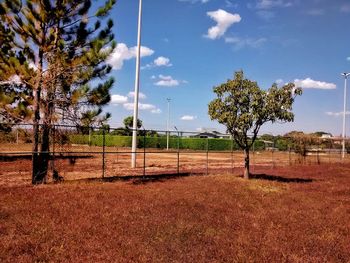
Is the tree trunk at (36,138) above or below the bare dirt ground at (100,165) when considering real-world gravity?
above

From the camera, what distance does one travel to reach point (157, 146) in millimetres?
65438

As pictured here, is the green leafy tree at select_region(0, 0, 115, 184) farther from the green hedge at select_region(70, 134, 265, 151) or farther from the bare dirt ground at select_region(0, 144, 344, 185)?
the green hedge at select_region(70, 134, 265, 151)

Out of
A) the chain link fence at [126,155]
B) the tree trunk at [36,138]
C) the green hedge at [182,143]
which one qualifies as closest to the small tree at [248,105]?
the chain link fence at [126,155]

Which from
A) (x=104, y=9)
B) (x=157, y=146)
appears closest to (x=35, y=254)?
(x=104, y=9)

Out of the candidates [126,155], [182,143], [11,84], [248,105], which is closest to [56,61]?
[11,84]

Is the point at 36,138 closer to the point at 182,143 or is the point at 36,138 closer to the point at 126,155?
the point at 126,155

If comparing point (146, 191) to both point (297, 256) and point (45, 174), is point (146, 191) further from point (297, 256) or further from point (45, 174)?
point (297, 256)

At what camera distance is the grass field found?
7594 millimetres

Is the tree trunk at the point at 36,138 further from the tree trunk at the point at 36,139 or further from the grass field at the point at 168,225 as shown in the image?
the grass field at the point at 168,225

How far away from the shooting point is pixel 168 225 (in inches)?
386

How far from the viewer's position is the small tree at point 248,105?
20487mm

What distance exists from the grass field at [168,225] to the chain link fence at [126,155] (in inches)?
128

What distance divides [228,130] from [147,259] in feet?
48.5

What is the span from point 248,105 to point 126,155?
2724cm
